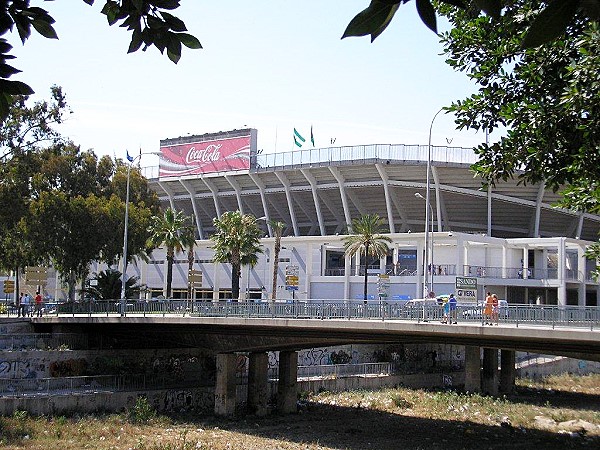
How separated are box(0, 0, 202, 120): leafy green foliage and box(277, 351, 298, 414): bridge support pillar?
45082mm

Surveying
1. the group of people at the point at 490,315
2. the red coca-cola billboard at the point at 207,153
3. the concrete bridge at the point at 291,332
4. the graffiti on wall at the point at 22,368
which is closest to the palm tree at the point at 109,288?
the concrete bridge at the point at 291,332

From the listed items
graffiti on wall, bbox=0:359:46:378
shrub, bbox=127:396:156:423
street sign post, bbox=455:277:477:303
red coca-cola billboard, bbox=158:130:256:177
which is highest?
red coca-cola billboard, bbox=158:130:256:177

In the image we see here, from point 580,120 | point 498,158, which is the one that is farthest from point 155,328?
point 580,120

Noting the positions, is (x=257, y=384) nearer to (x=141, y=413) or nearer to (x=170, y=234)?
(x=141, y=413)

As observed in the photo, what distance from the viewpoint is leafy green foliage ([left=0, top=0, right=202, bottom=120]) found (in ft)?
16.5

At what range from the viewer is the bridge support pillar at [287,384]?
4916cm

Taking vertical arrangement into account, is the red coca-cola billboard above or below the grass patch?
above

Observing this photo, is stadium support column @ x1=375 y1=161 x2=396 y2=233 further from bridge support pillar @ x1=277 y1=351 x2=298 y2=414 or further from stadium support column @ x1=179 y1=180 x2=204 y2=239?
bridge support pillar @ x1=277 y1=351 x2=298 y2=414

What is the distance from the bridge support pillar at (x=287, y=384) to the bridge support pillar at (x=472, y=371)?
14.3m

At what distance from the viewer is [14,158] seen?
5266cm

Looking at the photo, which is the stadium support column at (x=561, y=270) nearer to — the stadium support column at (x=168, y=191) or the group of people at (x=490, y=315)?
the group of people at (x=490, y=315)

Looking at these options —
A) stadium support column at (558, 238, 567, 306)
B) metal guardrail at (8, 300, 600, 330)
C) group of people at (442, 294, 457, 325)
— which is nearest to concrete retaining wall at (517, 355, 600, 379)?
stadium support column at (558, 238, 567, 306)

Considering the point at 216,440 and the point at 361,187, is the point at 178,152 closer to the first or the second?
the point at 361,187

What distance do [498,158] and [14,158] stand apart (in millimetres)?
40906
